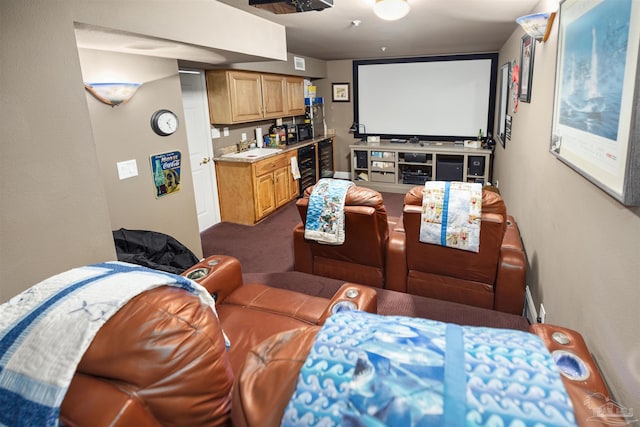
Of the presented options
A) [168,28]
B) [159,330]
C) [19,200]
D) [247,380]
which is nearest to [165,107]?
[168,28]

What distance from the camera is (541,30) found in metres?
2.37

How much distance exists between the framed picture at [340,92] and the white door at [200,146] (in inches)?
130

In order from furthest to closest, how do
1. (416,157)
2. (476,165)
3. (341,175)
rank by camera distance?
(341,175)
(416,157)
(476,165)

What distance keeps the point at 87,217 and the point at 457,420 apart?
2010 mm

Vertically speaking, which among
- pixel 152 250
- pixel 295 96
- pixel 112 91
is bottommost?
pixel 152 250

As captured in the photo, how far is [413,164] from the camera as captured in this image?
6516mm

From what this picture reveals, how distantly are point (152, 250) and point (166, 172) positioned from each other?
0.79 m

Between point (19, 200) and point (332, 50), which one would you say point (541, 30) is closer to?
point (19, 200)

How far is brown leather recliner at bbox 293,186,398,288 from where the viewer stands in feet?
8.66

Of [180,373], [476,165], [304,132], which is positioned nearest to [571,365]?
[180,373]

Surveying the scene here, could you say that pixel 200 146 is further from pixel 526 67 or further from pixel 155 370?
pixel 155 370

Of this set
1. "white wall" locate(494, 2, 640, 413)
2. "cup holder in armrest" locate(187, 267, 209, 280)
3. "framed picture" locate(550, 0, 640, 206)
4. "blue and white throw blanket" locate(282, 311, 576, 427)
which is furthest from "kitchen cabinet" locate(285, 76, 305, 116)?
"blue and white throw blanket" locate(282, 311, 576, 427)

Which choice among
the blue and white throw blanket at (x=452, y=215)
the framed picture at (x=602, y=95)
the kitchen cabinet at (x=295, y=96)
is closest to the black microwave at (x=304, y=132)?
the kitchen cabinet at (x=295, y=96)

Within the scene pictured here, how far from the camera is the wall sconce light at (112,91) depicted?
2740 mm
